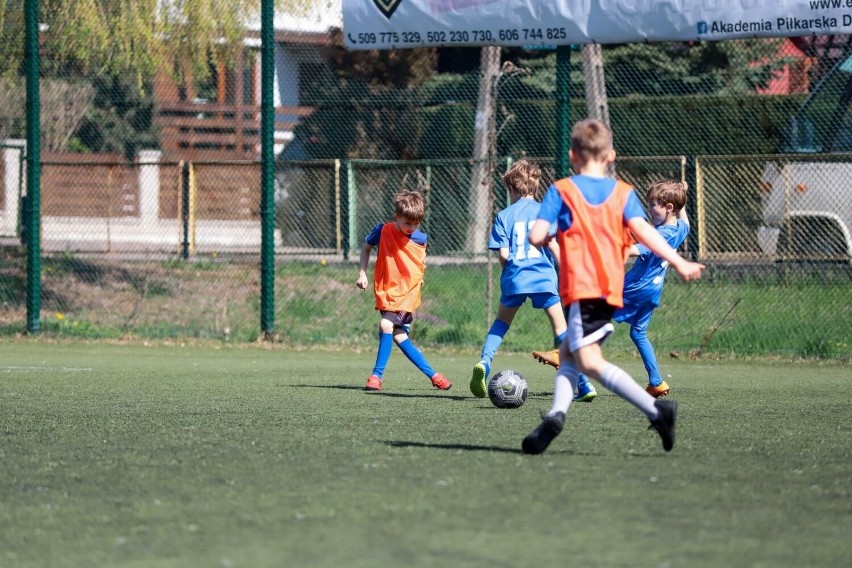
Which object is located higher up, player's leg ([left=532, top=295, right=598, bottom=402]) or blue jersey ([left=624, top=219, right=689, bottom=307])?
blue jersey ([left=624, top=219, right=689, bottom=307])

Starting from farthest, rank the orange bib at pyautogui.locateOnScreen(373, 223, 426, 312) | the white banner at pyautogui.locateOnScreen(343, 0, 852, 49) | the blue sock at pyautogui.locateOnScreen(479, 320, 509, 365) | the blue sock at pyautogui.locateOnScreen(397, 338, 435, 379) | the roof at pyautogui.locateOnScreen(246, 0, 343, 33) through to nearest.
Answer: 1. the roof at pyautogui.locateOnScreen(246, 0, 343, 33)
2. the white banner at pyautogui.locateOnScreen(343, 0, 852, 49)
3. the orange bib at pyautogui.locateOnScreen(373, 223, 426, 312)
4. the blue sock at pyautogui.locateOnScreen(397, 338, 435, 379)
5. the blue sock at pyautogui.locateOnScreen(479, 320, 509, 365)

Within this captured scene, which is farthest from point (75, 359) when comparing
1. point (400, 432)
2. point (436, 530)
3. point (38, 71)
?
point (436, 530)

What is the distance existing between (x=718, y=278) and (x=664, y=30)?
2.69m

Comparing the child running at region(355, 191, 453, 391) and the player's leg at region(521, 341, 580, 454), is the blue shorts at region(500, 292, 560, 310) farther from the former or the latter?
the player's leg at region(521, 341, 580, 454)

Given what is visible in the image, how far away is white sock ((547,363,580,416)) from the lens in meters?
5.32

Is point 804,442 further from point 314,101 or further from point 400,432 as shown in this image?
point 314,101

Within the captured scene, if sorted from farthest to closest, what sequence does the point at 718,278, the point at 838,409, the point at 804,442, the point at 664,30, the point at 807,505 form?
the point at 718,278 < the point at 664,30 < the point at 838,409 < the point at 804,442 < the point at 807,505

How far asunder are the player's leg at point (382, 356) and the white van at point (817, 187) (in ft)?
17.5

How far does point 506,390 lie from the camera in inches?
292

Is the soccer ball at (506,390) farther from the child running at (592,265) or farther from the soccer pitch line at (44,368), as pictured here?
the soccer pitch line at (44,368)

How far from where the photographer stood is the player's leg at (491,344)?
7.68 metres

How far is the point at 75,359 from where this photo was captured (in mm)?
11414

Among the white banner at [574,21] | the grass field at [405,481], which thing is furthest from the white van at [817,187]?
the grass field at [405,481]

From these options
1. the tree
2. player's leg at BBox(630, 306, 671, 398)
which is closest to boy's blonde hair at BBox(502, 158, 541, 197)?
player's leg at BBox(630, 306, 671, 398)
